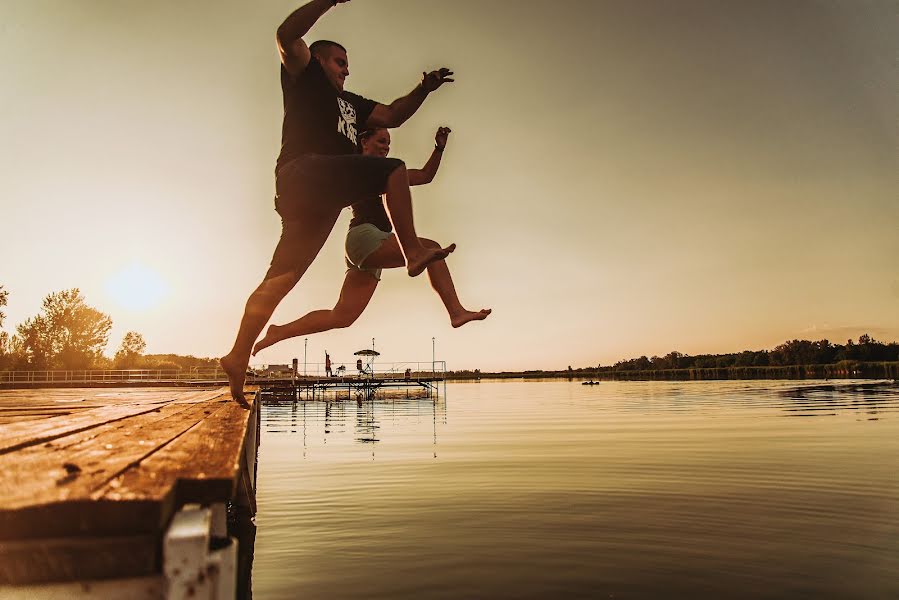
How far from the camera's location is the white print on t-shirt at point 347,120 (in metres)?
3.25

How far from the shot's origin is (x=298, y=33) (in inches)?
115

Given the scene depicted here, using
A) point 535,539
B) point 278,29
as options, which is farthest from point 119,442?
point 535,539

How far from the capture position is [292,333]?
426 cm

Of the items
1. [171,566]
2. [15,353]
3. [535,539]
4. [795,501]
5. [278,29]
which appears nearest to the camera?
[171,566]

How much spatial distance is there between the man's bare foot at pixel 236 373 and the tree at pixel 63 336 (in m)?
69.7

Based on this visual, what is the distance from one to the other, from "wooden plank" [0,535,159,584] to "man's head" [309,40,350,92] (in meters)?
2.79

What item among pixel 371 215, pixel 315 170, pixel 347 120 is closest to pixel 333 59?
pixel 347 120

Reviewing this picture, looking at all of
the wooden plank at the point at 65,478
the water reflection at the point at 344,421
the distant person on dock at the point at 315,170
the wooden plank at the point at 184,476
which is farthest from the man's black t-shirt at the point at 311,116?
the water reflection at the point at 344,421

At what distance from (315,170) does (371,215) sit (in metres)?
0.95

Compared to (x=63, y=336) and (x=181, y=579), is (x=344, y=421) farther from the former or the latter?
(x=63, y=336)

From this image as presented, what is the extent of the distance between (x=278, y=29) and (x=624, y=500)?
5014 millimetres

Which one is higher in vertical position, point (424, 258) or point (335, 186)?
point (335, 186)

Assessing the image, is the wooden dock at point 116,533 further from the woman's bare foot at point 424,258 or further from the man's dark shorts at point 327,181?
the woman's bare foot at point 424,258

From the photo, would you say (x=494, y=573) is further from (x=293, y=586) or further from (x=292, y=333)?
(x=292, y=333)
